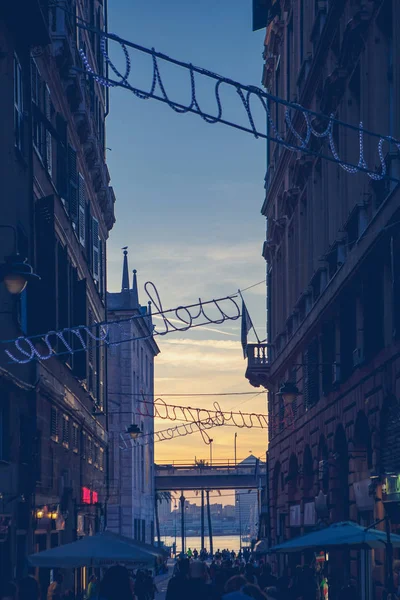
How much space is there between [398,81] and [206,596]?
10.2 m

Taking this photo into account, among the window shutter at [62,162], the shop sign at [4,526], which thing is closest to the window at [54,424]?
the window shutter at [62,162]

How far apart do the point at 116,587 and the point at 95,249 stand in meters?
30.2

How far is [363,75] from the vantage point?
2503 cm

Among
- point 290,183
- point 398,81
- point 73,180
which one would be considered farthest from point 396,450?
point 290,183

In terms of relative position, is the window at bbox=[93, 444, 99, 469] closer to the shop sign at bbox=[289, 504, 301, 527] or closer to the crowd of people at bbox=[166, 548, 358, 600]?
the shop sign at bbox=[289, 504, 301, 527]

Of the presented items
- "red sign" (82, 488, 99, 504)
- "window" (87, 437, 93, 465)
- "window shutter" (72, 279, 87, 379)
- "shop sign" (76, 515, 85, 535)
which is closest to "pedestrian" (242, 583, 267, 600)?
"window shutter" (72, 279, 87, 379)

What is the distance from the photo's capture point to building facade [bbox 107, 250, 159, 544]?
241ft

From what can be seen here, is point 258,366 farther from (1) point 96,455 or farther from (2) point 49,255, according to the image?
(2) point 49,255

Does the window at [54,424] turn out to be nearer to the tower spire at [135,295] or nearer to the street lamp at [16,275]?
the street lamp at [16,275]

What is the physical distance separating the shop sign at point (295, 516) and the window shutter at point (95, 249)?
A: 10.5m

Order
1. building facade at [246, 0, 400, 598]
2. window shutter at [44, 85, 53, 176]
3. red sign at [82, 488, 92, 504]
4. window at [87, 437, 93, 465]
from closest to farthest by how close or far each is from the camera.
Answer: building facade at [246, 0, 400, 598] < window shutter at [44, 85, 53, 176] < red sign at [82, 488, 92, 504] < window at [87, 437, 93, 465]

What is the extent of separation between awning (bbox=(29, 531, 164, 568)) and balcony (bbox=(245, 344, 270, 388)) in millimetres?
29033

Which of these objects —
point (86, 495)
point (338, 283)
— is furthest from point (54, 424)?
point (86, 495)

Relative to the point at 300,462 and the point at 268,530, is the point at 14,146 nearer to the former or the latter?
the point at 300,462
